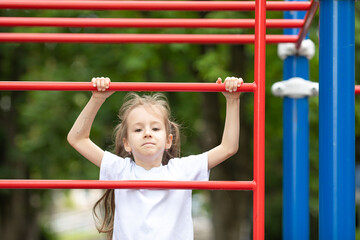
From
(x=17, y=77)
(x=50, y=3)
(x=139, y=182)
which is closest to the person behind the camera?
(x=139, y=182)

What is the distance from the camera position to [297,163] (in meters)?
2.69

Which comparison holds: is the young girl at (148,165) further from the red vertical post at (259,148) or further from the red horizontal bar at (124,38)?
the red horizontal bar at (124,38)

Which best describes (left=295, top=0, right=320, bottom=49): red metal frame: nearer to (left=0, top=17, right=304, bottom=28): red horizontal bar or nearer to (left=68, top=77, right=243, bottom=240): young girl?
(left=0, top=17, right=304, bottom=28): red horizontal bar

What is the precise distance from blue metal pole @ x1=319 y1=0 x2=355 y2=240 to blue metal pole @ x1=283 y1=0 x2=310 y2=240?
97 centimetres

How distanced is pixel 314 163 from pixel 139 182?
6121 mm

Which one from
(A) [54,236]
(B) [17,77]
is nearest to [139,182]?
(B) [17,77]

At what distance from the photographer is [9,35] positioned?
247 centimetres

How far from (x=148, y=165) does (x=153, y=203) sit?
163 millimetres

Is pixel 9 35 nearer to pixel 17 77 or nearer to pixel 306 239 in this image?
pixel 306 239

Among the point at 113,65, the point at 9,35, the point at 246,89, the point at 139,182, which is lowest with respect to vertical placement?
the point at 139,182

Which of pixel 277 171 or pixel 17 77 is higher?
pixel 17 77

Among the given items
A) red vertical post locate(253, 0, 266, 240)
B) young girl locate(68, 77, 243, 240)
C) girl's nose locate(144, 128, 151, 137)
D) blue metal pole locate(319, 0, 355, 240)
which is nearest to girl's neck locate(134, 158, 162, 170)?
young girl locate(68, 77, 243, 240)

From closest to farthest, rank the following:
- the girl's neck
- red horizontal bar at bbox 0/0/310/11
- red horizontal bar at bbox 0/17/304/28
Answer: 1. the girl's neck
2. red horizontal bar at bbox 0/0/310/11
3. red horizontal bar at bbox 0/17/304/28

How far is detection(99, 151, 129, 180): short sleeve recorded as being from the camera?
2.02 meters
